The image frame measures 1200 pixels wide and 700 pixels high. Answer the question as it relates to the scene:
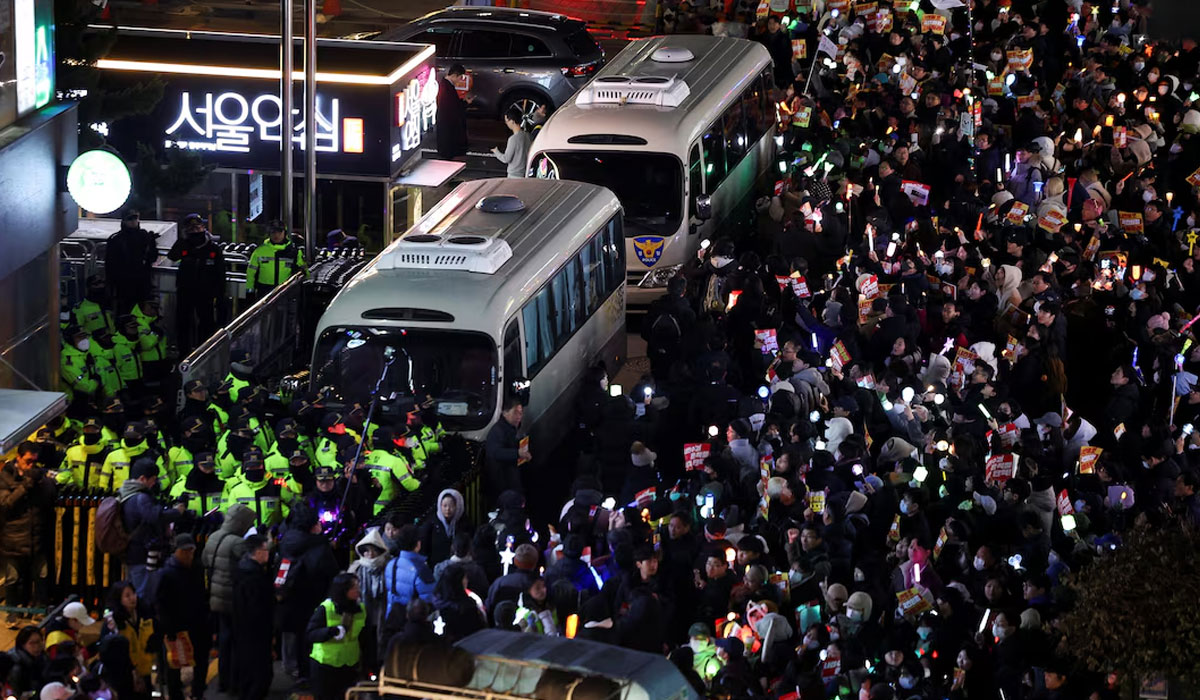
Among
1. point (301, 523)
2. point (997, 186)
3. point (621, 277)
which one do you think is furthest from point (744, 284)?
point (301, 523)

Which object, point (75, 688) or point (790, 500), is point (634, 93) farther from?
point (75, 688)

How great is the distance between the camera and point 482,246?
1873 centimetres

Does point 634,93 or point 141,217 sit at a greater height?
point 634,93

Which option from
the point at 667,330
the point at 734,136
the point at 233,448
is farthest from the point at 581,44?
the point at 233,448

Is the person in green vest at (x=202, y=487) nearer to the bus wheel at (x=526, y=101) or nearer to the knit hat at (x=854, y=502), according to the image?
the knit hat at (x=854, y=502)

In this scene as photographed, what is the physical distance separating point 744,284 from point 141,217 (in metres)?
7.70

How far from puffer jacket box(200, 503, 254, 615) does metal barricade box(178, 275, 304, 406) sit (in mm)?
3311

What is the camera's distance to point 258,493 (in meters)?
16.2

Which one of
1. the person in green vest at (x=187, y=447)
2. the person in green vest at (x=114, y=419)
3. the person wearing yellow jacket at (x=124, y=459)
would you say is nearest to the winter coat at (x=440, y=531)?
the person in green vest at (x=187, y=447)

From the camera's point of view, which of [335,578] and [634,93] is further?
[634,93]

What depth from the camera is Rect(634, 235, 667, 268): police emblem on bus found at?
76.2 ft

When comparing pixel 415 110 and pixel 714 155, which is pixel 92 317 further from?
pixel 714 155

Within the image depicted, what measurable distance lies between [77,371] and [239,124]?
496 centimetres

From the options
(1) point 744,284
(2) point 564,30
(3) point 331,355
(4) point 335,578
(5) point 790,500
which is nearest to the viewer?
(4) point 335,578
